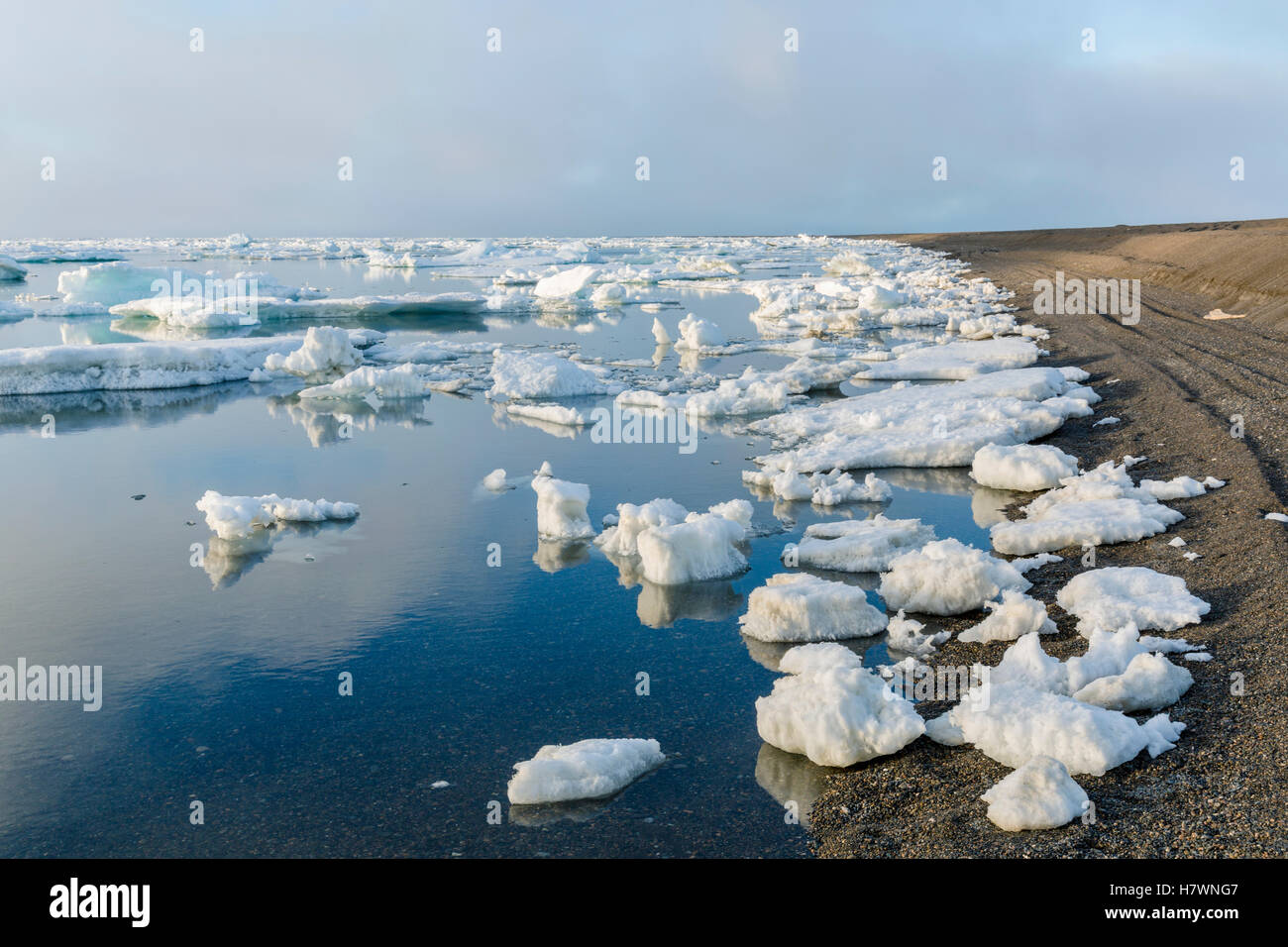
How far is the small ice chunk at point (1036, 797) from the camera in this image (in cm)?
350

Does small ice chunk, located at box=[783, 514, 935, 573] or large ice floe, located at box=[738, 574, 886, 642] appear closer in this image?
large ice floe, located at box=[738, 574, 886, 642]

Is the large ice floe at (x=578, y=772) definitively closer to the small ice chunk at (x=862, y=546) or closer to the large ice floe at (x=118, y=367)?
the small ice chunk at (x=862, y=546)

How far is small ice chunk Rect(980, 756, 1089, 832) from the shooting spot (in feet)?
11.5

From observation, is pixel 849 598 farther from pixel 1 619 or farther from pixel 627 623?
pixel 1 619

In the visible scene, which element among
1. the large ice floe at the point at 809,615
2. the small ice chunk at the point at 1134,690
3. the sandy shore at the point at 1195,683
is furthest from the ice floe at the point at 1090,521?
the small ice chunk at the point at 1134,690

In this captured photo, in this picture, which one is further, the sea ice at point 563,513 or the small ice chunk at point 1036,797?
the sea ice at point 563,513

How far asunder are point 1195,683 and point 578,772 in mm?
2822

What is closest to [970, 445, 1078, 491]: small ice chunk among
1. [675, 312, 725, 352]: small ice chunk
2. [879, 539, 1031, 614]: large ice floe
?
[879, 539, 1031, 614]: large ice floe

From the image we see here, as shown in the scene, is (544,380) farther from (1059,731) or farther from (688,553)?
(1059,731)

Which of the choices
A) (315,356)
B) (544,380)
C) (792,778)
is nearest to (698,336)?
(544,380)

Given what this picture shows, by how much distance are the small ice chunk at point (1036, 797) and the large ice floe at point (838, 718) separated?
1.89 ft

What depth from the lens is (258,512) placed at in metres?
7.81

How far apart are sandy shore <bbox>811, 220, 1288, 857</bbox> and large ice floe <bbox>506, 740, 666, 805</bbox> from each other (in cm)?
78

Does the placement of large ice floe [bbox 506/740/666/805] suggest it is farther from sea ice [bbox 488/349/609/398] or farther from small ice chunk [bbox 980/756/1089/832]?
sea ice [bbox 488/349/609/398]
